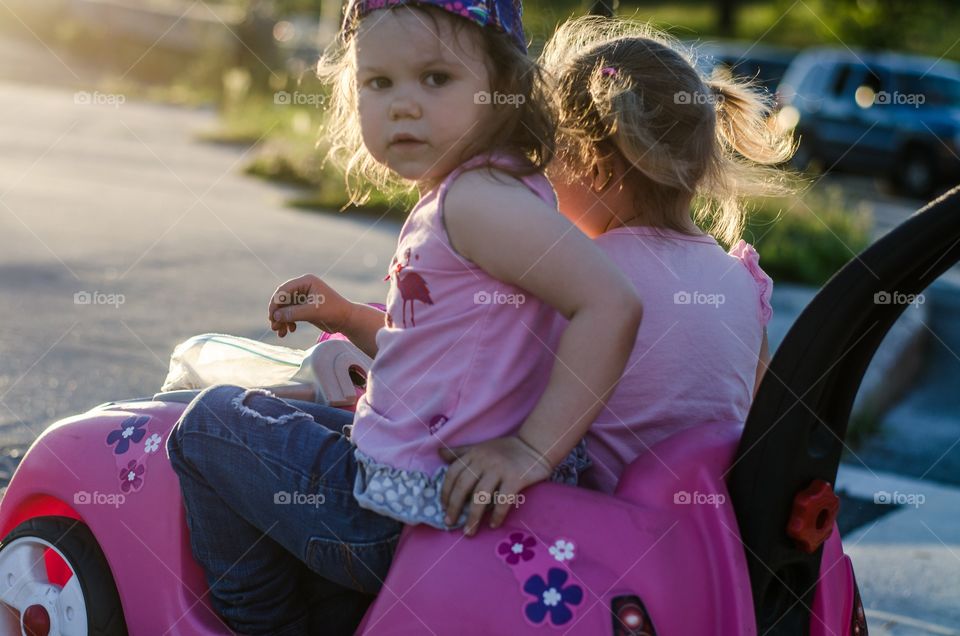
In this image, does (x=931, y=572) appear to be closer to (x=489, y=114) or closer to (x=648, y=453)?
(x=648, y=453)

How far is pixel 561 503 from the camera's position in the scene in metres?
1.92

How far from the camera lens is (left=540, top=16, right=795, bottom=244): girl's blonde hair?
2.29 meters

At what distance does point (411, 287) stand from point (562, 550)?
0.46 m

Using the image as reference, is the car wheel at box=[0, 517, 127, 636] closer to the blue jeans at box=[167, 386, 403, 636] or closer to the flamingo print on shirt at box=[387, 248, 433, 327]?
the blue jeans at box=[167, 386, 403, 636]

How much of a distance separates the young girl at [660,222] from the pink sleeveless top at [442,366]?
10.3 inches

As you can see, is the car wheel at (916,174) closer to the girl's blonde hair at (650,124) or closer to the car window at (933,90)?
the car window at (933,90)

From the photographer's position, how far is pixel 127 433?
93.0 inches

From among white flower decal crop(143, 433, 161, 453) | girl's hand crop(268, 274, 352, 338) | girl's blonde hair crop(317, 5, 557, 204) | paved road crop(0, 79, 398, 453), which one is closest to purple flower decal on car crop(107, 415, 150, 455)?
white flower decal crop(143, 433, 161, 453)

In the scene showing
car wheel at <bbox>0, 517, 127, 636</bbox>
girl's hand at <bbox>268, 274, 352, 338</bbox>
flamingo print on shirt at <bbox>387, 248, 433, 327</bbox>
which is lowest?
car wheel at <bbox>0, 517, 127, 636</bbox>

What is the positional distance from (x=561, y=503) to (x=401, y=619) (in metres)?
0.31

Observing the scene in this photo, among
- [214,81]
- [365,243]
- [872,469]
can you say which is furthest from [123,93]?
[872,469]

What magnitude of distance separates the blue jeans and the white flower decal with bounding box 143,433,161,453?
→ 0.12 meters

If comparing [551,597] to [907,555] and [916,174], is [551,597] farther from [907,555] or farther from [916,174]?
[916,174]

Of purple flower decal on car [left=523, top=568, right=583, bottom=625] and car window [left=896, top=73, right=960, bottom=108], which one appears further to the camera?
car window [left=896, top=73, right=960, bottom=108]
